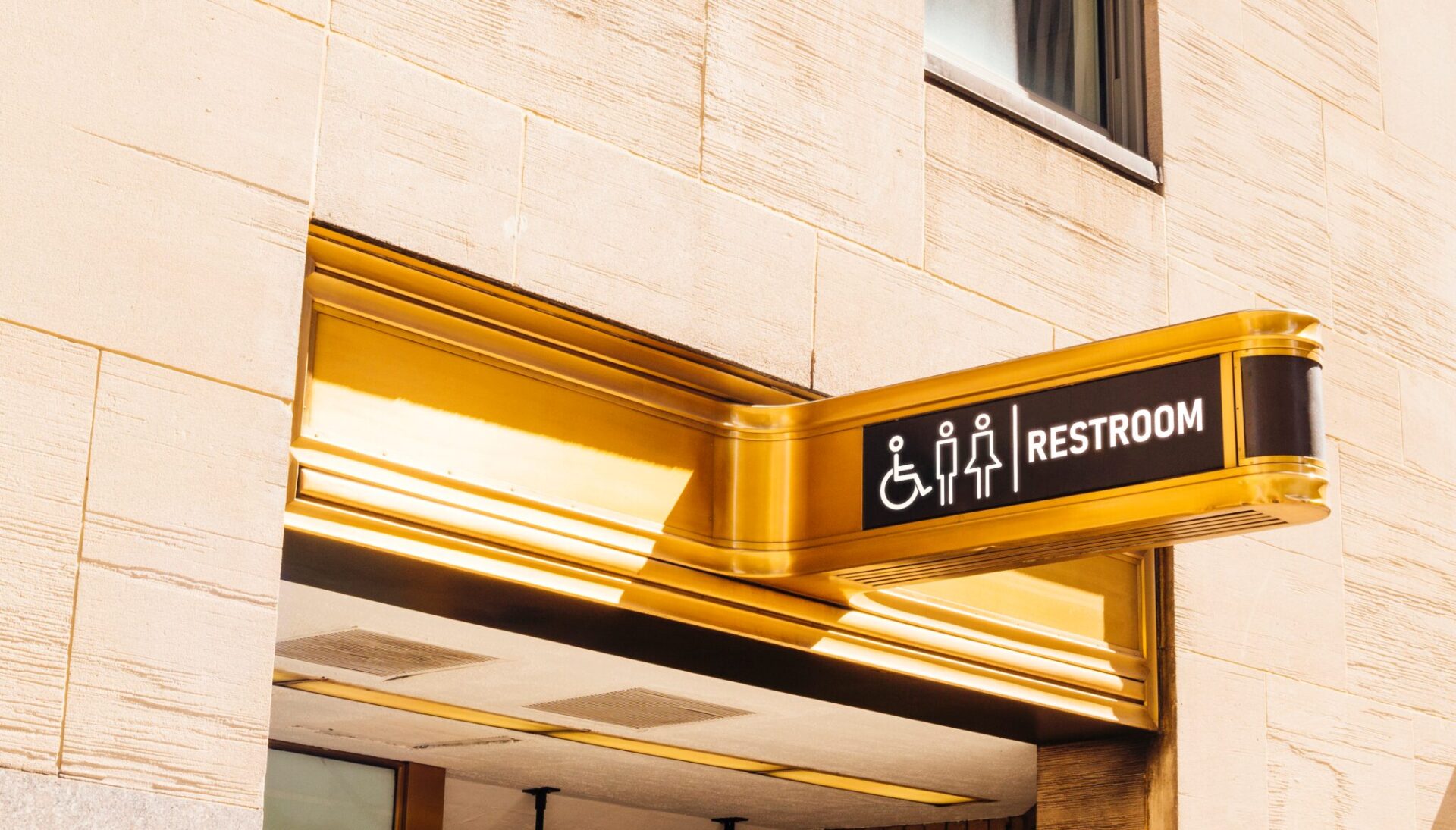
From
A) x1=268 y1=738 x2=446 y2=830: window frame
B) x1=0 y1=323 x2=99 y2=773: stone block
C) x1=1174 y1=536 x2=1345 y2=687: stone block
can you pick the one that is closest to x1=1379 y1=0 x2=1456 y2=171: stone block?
x1=1174 y1=536 x2=1345 y2=687: stone block

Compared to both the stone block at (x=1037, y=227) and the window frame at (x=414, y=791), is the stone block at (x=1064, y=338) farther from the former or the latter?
the window frame at (x=414, y=791)

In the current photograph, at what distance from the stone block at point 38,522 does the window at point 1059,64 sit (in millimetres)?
3591

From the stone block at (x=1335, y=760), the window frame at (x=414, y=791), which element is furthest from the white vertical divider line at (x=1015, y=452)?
the window frame at (x=414, y=791)

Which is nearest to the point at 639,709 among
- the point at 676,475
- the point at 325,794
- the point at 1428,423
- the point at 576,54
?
the point at 676,475

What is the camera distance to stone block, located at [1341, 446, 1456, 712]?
7164 millimetres

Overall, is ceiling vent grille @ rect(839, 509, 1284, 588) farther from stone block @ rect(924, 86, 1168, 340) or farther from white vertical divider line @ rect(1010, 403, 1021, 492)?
stone block @ rect(924, 86, 1168, 340)

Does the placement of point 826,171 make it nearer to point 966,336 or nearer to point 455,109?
point 966,336

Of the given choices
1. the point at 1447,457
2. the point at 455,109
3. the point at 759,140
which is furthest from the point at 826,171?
the point at 1447,457

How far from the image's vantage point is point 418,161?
15.0 ft

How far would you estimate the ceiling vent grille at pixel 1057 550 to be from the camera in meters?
4.42

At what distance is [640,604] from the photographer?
16.1ft

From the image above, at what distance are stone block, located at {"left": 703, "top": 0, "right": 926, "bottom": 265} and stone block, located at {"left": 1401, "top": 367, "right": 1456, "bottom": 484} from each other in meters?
A: 2.90

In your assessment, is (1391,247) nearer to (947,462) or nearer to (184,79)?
(947,462)

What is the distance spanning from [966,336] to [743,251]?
1043 millimetres
